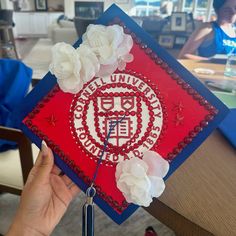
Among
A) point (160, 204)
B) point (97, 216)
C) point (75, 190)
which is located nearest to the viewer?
point (160, 204)

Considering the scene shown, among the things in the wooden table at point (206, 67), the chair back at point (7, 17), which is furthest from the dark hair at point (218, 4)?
the chair back at point (7, 17)

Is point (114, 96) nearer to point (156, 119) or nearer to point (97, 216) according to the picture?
point (156, 119)

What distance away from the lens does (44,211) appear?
681mm

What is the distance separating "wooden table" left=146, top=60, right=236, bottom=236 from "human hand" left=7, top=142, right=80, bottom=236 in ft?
0.76

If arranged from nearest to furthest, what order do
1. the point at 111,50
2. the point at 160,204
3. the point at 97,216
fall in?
the point at 111,50 < the point at 160,204 < the point at 97,216

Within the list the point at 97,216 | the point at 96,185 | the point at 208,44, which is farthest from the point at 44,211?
the point at 208,44

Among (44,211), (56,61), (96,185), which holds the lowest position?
(44,211)

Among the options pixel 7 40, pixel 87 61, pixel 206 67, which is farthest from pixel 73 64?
pixel 7 40

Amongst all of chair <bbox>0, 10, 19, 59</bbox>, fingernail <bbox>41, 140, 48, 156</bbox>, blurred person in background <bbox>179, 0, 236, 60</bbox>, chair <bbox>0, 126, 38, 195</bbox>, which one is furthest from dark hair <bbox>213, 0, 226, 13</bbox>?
chair <bbox>0, 10, 19, 59</bbox>

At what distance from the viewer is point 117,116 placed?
54 centimetres

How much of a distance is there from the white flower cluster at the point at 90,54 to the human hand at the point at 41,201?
0.22m

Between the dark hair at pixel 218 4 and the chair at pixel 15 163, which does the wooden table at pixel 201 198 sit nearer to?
the chair at pixel 15 163

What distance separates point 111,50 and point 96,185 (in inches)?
10.4

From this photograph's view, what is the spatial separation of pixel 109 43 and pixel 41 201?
1.32 feet
